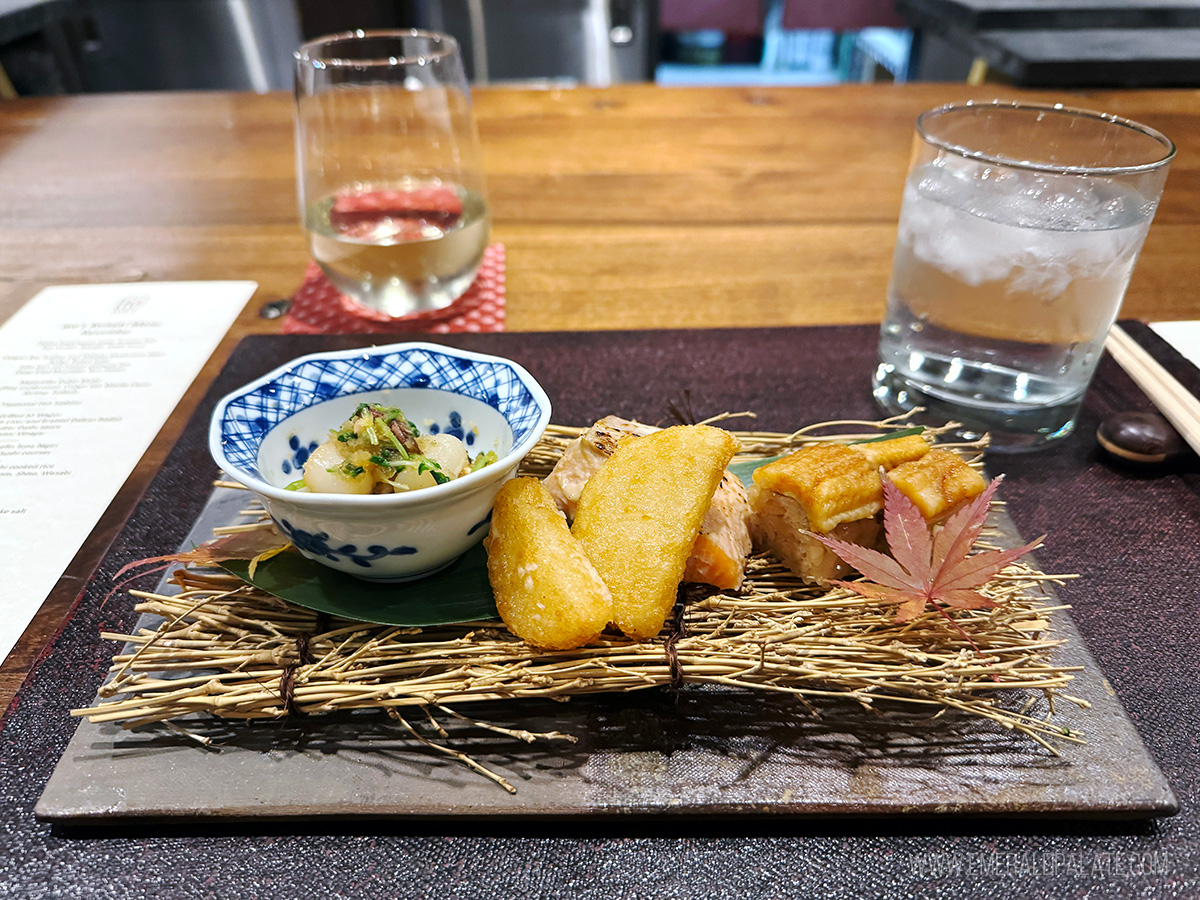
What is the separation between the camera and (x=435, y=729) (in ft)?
2.68

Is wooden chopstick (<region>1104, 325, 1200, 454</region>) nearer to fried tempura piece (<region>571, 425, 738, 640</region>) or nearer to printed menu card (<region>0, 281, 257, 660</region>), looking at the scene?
fried tempura piece (<region>571, 425, 738, 640</region>)

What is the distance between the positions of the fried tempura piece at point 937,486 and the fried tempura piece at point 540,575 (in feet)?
1.19

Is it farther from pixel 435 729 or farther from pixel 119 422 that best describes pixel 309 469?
pixel 119 422

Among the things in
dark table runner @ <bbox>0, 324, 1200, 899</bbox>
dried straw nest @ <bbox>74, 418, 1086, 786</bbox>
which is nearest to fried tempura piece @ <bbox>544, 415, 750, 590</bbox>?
dried straw nest @ <bbox>74, 418, 1086, 786</bbox>

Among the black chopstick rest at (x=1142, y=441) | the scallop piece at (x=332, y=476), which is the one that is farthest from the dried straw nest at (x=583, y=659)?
the black chopstick rest at (x=1142, y=441)

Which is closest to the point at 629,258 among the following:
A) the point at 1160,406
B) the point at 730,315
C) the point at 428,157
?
the point at 730,315

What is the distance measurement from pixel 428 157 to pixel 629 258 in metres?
0.53

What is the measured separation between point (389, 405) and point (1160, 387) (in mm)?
1225

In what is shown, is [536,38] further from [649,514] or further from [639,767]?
[639,767]

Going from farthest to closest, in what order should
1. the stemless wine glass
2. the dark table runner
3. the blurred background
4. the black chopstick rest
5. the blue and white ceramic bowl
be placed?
the blurred background → the stemless wine glass → the black chopstick rest → the blue and white ceramic bowl → the dark table runner

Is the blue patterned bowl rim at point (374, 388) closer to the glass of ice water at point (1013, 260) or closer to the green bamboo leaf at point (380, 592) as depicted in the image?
the green bamboo leaf at point (380, 592)

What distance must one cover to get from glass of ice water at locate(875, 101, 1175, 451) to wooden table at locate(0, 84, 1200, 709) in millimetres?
390

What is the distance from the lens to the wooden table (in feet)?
5.61

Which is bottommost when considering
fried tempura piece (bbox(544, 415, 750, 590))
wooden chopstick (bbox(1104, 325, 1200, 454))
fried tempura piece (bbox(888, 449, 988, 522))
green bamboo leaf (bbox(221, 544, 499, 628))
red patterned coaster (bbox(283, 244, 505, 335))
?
red patterned coaster (bbox(283, 244, 505, 335))
